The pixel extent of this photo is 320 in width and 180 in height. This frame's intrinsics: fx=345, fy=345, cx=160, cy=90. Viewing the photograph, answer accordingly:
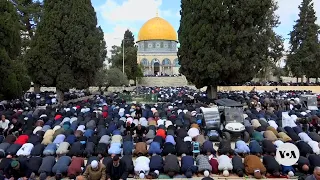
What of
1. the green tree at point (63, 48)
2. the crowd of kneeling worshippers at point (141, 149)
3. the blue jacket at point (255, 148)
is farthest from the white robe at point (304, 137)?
the green tree at point (63, 48)

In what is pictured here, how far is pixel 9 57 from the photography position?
17.3 meters

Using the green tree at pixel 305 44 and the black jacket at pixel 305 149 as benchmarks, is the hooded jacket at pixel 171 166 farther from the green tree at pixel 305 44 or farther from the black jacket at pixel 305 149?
the green tree at pixel 305 44

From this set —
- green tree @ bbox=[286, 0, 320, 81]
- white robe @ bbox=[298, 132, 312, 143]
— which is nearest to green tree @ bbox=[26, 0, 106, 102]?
white robe @ bbox=[298, 132, 312, 143]

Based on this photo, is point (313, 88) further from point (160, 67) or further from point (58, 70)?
point (160, 67)

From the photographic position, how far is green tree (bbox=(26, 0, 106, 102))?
82.6 feet

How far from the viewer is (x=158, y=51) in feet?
242

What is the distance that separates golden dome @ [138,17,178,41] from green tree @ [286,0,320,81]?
110ft

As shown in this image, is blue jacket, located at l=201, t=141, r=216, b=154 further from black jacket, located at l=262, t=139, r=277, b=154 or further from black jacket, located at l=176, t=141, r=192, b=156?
black jacket, located at l=262, t=139, r=277, b=154

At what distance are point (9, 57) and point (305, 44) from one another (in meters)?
36.0

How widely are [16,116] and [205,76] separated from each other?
13.3 metres

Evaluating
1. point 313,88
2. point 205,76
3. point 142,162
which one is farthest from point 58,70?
point 313,88

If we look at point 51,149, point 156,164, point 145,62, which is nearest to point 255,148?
point 156,164

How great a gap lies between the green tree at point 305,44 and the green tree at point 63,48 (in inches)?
1084

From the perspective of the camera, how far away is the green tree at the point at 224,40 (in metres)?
24.0
